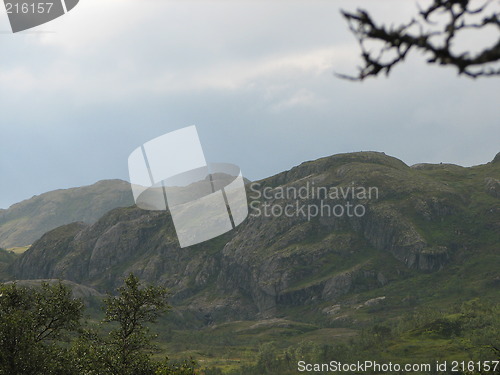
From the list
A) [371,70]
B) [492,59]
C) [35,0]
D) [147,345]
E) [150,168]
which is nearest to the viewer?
[492,59]

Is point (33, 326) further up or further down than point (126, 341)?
further up

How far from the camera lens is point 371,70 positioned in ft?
41.8

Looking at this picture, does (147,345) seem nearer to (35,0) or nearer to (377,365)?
(35,0)

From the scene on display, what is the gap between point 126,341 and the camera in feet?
167

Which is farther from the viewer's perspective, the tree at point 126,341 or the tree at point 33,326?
the tree at point 126,341

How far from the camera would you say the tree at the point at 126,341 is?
47969 millimetres

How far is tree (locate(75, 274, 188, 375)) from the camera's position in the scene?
157 ft

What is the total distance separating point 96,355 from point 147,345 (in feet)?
19.7

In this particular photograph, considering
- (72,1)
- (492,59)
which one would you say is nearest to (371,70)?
(492,59)

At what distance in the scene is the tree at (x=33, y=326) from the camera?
45.6m

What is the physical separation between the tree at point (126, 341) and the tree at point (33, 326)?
9.25ft

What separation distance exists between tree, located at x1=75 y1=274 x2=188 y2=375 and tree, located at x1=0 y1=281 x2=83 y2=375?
282 centimetres

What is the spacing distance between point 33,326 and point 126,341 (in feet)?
34.0

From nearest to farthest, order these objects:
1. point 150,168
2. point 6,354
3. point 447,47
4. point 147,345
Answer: point 447,47
point 6,354
point 147,345
point 150,168
